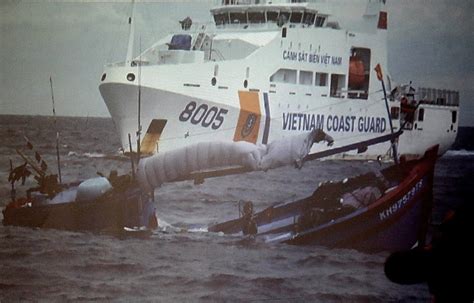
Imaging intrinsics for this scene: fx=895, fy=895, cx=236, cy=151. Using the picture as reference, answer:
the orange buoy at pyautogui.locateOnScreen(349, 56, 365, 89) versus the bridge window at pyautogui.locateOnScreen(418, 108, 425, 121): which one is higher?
the orange buoy at pyautogui.locateOnScreen(349, 56, 365, 89)

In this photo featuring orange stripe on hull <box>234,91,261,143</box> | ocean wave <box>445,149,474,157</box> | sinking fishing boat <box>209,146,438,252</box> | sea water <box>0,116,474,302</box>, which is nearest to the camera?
sea water <box>0,116,474,302</box>

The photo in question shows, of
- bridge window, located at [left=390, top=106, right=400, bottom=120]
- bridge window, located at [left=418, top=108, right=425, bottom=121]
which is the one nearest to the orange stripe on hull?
bridge window, located at [left=390, top=106, right=400, bottom=120]

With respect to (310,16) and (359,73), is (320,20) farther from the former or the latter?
(359,73)

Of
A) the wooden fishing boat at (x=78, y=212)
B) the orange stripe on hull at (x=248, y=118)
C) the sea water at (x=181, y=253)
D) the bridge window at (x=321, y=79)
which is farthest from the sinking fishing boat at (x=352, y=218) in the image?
the wooden fishing boat at (x=78, y=212)

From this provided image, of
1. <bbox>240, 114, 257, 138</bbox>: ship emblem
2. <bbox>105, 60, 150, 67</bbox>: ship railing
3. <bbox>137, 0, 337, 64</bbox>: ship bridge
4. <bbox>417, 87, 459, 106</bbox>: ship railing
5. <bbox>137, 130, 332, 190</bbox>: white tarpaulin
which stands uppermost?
<bbox>137, 0, 337, 64</bbox>: ship bridge

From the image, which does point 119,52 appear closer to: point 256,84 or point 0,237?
point 256,84

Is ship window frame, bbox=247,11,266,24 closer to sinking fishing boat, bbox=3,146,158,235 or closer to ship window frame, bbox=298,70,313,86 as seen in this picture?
ship window frame, bbox=298,70,313,86

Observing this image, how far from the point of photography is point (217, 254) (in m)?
3.99

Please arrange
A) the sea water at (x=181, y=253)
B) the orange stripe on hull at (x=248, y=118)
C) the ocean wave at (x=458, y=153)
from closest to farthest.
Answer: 1. the sea water at (x=181, y=253)
2. the orange stripe on hull at (x=248, y=118)
3. the ocean wave at (x=458, y=153)

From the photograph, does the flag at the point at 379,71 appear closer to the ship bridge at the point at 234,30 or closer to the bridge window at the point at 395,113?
the bridge window at the point at 395,113

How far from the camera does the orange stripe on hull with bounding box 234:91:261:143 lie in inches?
158

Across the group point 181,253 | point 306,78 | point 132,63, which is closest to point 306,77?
point 306,78

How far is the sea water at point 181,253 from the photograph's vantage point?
389cm

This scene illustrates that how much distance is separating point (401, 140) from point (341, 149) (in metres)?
0.31
